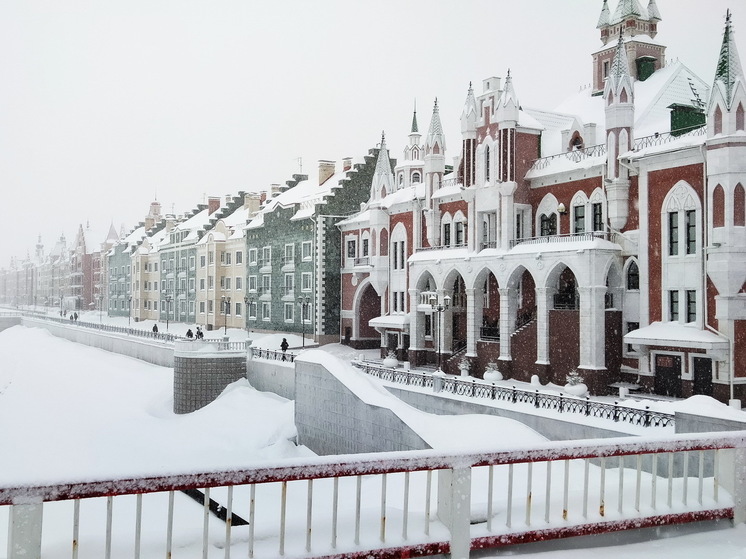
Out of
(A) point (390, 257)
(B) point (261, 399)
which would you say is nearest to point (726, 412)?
(B) point (261, 399)

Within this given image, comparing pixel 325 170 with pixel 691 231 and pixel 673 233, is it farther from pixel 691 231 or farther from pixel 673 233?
pixel 691 231

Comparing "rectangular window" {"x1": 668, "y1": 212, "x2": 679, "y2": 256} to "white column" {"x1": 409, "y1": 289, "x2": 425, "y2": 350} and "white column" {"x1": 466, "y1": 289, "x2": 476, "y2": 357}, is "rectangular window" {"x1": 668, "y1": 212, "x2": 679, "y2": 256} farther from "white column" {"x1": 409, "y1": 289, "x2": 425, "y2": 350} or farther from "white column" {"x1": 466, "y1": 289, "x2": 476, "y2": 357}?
"white column" {"x1": 409, "y1": 289, "x2": 425, "y2": 350}

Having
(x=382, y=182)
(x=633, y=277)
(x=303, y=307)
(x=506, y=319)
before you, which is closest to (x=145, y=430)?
(x=303, y=307)

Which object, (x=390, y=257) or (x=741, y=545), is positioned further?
(x=390, y=257)

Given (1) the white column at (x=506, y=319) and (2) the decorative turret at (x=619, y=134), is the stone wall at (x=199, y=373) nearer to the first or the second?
(1) the white column at (x=506, y=319)

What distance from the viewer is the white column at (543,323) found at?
2958 cm

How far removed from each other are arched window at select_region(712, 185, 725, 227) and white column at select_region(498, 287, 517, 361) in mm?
9544

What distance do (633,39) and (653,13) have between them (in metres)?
2.35

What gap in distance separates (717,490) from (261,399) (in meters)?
29.3

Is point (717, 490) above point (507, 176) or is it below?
below

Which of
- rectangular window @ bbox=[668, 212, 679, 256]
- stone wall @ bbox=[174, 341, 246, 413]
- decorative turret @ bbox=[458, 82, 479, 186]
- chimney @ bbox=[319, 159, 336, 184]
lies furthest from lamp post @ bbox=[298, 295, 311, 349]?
rectangular window @ bbox=[668, 212, 679, 256]

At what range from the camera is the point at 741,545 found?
6281 millimetres

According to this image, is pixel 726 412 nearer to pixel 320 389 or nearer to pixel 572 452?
pixel 572 452

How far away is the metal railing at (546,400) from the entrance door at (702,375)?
18.4 feet
